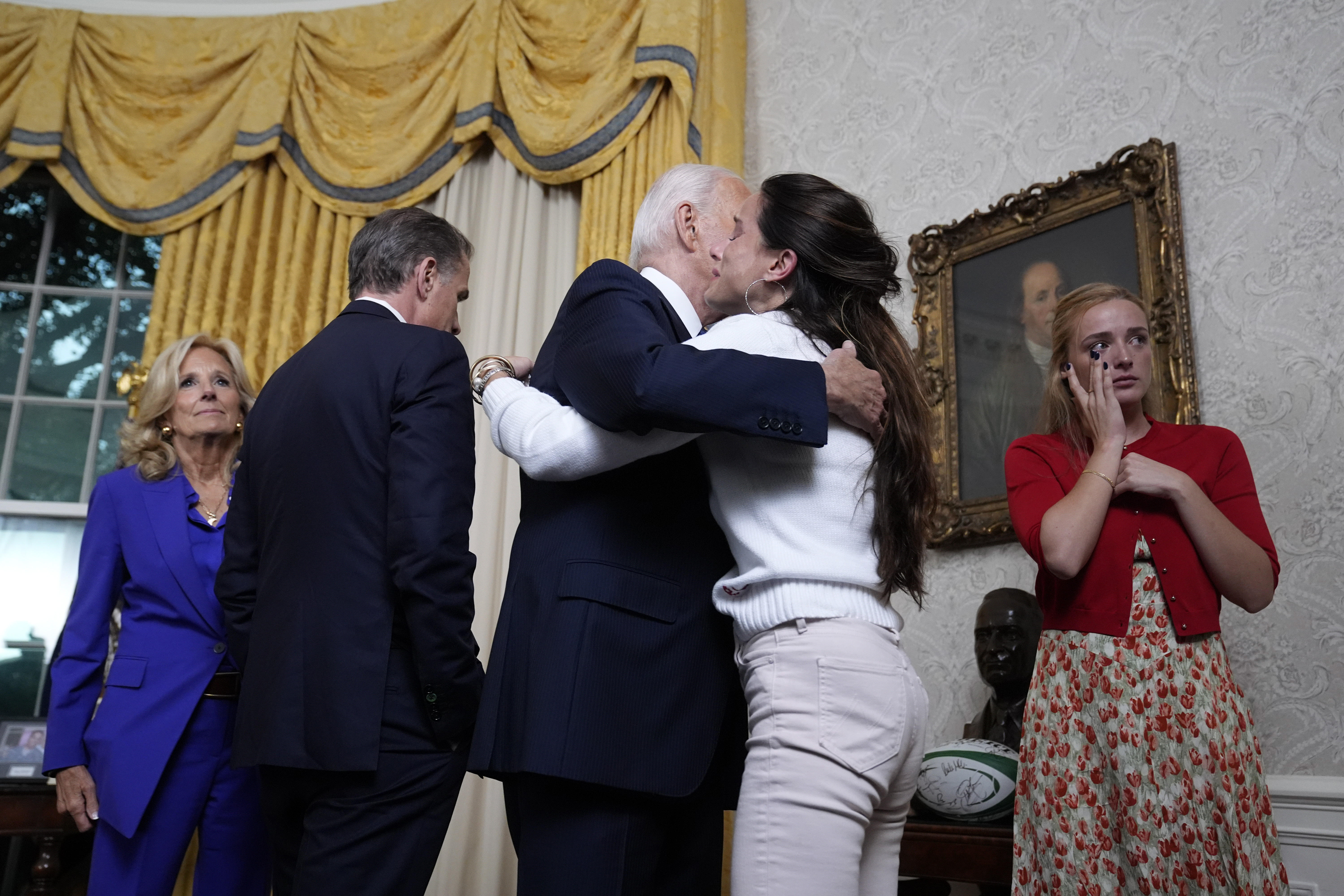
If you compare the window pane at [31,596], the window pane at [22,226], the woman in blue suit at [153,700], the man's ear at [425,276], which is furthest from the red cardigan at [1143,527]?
the window pane at [22,226]

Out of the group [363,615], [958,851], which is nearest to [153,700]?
[363,615]

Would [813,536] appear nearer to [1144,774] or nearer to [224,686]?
[1144,774]

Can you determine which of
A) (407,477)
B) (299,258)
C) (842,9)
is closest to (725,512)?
(407,477)

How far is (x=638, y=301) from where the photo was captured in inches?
62.0

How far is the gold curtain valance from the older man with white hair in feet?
10.1

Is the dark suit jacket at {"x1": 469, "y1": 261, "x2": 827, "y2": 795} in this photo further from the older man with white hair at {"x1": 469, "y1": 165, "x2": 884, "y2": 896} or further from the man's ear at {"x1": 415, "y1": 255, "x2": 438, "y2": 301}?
the man's ear at {"x1": 415, "y1": 255, "x2": 438, "y2": 301}

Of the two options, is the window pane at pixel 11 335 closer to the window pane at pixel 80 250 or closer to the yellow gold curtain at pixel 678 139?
the window pane at pixel 80 250

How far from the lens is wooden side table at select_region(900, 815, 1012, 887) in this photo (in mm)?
2531

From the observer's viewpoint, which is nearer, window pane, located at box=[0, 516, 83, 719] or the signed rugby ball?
the signed rugby ball

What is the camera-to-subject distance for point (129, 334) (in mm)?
5062

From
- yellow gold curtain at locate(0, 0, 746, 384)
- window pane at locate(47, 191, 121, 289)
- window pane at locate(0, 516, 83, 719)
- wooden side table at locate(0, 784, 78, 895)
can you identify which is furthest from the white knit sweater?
window pane at locate(47, 191, 121, 289)

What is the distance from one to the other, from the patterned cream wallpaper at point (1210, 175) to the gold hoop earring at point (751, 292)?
5.85 feet

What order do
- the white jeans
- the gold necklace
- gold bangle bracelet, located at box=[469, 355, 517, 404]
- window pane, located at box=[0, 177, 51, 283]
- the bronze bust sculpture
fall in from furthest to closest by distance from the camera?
window pane, located at box=[0, 177, 51, 283]
the bronze bust sculpture
the gold necklace
gold bangle bracelet, located at box=[469, 355, 517, 404]
the white jeans

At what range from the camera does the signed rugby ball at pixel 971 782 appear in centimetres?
257
